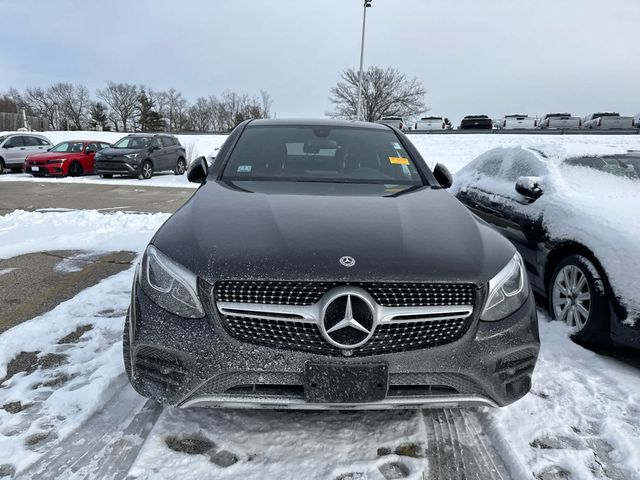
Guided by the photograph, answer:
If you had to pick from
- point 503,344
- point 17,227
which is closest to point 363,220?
point 503,344

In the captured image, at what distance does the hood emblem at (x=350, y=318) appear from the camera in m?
1.91

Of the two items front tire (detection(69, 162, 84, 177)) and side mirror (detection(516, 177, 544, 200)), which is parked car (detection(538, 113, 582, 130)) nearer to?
front tire (detection(69, 162, 84, 177))

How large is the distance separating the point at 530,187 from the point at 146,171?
1604 cm

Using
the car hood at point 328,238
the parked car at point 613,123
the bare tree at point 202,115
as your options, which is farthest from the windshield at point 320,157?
the bare tree at point 202,115

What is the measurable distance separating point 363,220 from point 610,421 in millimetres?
1624

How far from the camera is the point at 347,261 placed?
200cm

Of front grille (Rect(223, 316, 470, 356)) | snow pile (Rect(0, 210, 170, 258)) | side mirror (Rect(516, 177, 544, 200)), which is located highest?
side mirror (Rect(516, 177, 544, 200))

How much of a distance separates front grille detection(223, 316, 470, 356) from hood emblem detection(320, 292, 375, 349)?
1.5 inches

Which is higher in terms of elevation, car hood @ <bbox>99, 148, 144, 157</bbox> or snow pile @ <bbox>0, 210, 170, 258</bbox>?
car hood @ <bbox>99, 148, 144, 157</bbox>

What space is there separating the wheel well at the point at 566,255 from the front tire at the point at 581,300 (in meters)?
0.03

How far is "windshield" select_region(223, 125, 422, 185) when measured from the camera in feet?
10.7

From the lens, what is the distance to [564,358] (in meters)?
3.20

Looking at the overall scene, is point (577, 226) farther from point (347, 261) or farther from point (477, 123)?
point (477, 123)

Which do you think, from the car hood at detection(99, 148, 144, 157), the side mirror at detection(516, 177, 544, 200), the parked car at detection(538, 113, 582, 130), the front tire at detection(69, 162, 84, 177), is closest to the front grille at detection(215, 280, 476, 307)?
the side mirror at detection(516, 177, 544, 200)
